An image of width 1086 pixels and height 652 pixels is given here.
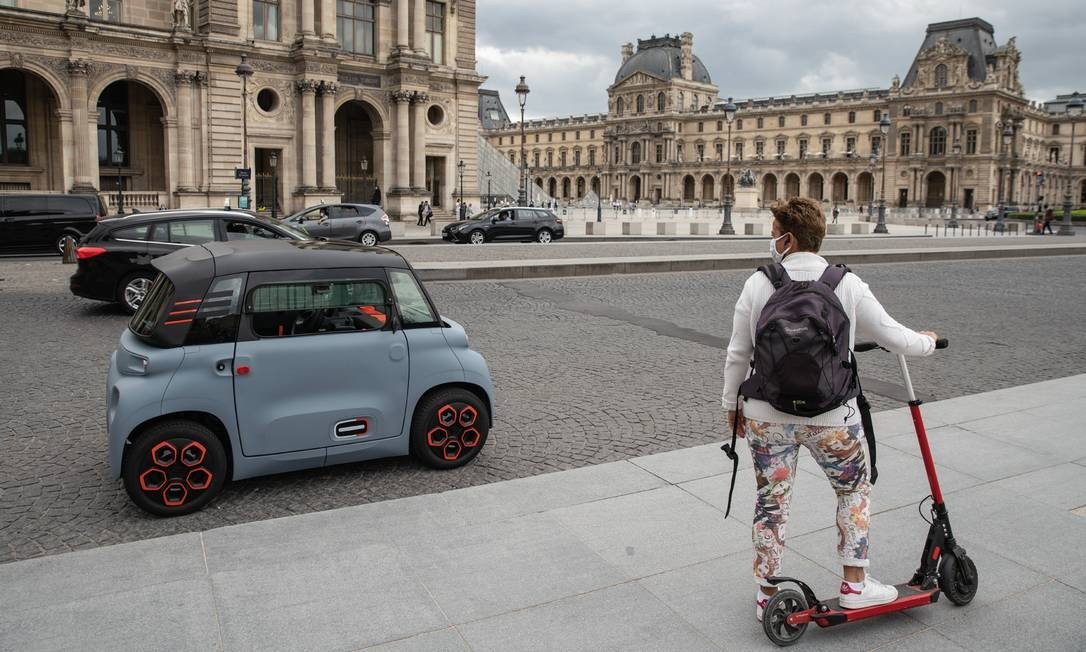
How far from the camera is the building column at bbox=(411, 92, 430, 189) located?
149 ft

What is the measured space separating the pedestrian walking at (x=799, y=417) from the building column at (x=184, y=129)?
39.8 meters

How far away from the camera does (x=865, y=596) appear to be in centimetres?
384

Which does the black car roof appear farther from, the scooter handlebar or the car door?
the scooter handlebar

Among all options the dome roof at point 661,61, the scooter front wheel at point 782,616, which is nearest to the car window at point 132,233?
the scooter front wheel at point 782,616

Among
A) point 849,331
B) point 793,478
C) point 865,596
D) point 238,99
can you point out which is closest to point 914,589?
point 865,596

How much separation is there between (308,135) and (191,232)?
29.9 meters

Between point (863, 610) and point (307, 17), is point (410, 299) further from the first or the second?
point (307, 17)

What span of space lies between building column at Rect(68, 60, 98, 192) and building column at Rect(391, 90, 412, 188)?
14.5 meters

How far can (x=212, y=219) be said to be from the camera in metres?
13.9

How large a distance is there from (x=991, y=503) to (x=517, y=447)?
345 cm

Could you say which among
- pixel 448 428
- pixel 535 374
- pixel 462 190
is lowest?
pixel 535 374

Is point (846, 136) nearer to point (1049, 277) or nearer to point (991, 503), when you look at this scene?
point (1049, 277)

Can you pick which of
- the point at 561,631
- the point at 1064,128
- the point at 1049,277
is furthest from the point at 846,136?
the point at 561,631

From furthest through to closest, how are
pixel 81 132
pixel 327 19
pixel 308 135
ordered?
1. pixel 308 135
2. pixel 327 19
3. pixel 81 132
